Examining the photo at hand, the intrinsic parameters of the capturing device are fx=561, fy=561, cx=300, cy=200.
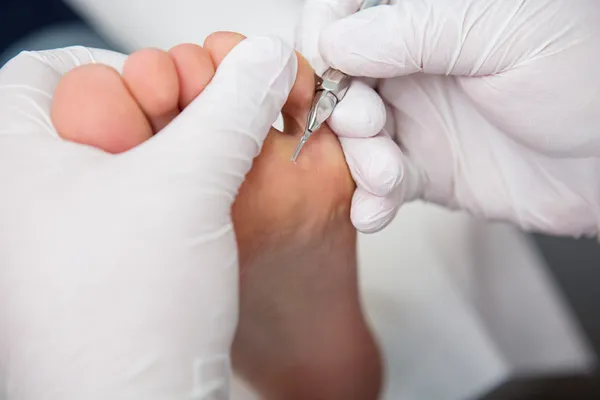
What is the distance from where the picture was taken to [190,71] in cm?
60

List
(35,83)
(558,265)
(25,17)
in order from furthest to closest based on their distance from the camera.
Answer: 1. (558,265)
2. (25,17)
3. (35,83)

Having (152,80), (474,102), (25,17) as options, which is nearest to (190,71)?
(152,80)

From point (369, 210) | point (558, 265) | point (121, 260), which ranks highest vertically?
point (121, 260)

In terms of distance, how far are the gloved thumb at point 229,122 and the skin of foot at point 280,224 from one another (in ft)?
0.13

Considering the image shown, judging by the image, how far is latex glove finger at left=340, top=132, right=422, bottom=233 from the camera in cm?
67

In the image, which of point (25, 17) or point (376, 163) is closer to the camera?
point (376, 163)

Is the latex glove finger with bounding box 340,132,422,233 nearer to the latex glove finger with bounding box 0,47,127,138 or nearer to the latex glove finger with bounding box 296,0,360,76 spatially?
the latex glove finger with bounding box 296,0,360,76

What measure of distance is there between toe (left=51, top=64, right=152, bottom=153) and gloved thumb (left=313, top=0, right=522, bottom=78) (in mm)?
247

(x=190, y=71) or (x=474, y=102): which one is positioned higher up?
(x=190, y=71)

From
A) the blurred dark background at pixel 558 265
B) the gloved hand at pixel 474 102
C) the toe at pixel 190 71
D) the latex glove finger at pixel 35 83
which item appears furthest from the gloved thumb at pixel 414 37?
the blurred dark background at pixel 558 265

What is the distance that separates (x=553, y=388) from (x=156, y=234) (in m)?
0.99

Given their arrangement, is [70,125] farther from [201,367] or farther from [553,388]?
[553,388]

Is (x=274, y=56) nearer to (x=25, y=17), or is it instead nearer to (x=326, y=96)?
(x=326, y=96)

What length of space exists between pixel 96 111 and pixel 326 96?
0.25 m
